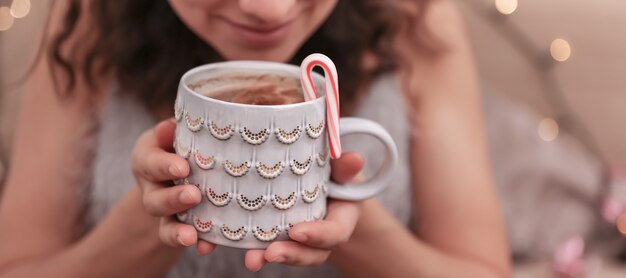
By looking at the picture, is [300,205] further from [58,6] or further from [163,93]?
[58,6]

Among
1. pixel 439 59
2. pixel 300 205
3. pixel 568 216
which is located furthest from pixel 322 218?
pixel 568 216

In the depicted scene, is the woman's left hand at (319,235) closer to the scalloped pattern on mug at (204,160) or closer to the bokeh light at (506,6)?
the scalloped pattern on mug at (204,160)

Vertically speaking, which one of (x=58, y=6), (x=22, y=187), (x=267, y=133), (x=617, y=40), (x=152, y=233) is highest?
(x=617, y=40)

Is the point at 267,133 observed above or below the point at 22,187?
above

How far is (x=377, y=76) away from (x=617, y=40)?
635 mm

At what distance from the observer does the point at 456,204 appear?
103 cm

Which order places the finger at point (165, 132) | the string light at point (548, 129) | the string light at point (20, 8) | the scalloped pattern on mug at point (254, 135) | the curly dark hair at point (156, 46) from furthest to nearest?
the string light at point (548, 129) → the string light at point (20, 8) → the curly dark hair at point (156, 46) → the finger at point (165, 132) → the scalloped pattern on mug at point (254, 135)

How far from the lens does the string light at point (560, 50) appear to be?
4.85 feet

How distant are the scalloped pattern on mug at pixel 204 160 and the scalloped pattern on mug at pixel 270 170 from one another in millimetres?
37

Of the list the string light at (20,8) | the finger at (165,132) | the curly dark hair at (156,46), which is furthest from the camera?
the string light at (20,8)

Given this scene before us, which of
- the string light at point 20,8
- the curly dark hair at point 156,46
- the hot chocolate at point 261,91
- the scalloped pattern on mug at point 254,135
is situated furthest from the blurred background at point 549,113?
the scalloped pattern on mug at point 254,135

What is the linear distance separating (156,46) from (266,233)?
0.53 metres

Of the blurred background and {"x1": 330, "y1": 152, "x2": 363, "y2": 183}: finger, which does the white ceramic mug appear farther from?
the blurred background

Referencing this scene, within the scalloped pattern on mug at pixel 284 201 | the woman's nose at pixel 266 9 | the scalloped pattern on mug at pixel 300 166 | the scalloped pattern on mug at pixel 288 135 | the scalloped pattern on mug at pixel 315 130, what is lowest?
the scalloped pattern on mug at pixel 284 201
